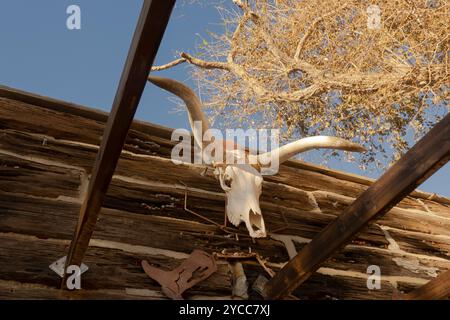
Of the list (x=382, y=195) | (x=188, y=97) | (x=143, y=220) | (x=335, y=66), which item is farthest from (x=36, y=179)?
(x=335, y=66)

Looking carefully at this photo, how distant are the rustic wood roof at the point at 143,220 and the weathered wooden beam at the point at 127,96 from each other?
19.1 inches

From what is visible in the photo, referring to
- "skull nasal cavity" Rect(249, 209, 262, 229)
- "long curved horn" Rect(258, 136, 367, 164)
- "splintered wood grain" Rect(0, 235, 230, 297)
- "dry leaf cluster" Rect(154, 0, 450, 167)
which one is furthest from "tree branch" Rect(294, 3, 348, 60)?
"splintered wood grain" Rect(0, 235, 230, 297)

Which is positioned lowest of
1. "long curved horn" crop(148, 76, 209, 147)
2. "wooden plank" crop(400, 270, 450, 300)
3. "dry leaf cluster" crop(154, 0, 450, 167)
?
"wooden plank" crop(400, 270, 450, 300)

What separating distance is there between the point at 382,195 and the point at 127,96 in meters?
1.07

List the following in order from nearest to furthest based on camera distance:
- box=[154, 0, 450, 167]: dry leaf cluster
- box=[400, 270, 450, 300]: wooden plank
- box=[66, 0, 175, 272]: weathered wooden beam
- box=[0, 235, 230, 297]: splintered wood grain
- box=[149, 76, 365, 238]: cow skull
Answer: box=[66, 0, 175, 272]: weathered wooden beam → box=[0, 235, 230, 297]: splintered wood grain → box=[400, 270, 450, 300]: wooden plank → box=[149, 76, 365, 238]: cow skull → box=[154, 0, 450, 167]: dry leaf cluster

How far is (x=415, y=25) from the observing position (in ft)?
28.0

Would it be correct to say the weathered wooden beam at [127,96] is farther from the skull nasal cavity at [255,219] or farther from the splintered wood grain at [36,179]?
the skull nasal cavity at [255,219]

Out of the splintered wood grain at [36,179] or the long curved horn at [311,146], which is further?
the splintered wood grain at [36,179]

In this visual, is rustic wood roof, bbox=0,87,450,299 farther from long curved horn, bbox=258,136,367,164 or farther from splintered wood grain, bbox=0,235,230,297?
long curved horn, bbox=258,136,367,164

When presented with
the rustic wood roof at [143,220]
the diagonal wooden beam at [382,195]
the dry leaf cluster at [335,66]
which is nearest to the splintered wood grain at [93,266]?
the rustic wood roof at [143,220]

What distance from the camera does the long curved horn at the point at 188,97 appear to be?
8.25 ft

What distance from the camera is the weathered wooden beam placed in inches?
56.1

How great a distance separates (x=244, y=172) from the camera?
312cm

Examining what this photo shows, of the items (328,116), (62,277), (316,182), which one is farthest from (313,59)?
(62,277)
